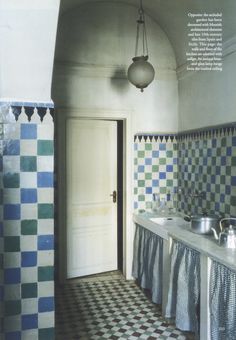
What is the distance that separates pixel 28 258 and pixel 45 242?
113 millimetres

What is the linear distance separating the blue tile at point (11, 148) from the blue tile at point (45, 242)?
17.3 inches

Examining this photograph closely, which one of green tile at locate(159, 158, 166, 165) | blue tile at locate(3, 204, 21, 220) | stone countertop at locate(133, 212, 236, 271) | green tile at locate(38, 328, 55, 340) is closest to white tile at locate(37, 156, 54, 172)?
blue tile at locate(3, 204, 21, 220)

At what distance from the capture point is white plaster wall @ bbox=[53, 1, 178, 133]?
3.73 meters

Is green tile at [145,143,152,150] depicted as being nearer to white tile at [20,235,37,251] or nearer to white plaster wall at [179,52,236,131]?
white plaster wall at [179,52,236,131]

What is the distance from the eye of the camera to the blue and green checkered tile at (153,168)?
3975mm

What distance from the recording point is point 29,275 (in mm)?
1740

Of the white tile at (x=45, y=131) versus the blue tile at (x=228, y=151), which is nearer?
the white tile at (x=45, y=131)

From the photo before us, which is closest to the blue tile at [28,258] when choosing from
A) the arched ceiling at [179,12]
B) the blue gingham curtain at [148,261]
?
the blue gingham curtain at [148,261]

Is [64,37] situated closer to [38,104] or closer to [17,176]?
[38,104]

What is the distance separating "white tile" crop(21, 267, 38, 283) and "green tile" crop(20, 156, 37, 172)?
1.63 ft

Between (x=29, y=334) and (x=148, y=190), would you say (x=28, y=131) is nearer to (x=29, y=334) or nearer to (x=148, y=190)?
(x=29, y=334)

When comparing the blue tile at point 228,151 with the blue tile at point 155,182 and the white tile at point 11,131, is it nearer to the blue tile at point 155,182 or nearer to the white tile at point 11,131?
the blue tile at point 155,182

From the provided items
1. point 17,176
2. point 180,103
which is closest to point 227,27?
point 180,103

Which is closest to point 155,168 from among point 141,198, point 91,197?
point 141,198
